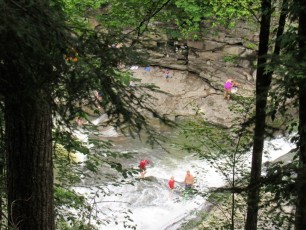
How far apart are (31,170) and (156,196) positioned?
439 inches

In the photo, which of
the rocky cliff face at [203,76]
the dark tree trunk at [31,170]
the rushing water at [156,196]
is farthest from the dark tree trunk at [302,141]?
the rocky cliff face at [203,76]

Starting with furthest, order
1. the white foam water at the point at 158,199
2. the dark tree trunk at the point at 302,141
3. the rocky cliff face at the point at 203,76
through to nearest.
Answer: the rocky cliff face at the point at 203,76 → the white foam water at the point at 158,199 → the dark tree trunk at the point at 302,141

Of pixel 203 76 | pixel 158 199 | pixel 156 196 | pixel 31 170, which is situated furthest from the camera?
pixel 203 76

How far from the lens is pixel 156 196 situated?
48.3ft

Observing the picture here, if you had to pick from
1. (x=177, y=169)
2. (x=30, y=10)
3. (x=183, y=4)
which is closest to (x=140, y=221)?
(x=177, y=169)

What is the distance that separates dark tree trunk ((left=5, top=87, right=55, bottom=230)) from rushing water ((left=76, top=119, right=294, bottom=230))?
24.0 feet

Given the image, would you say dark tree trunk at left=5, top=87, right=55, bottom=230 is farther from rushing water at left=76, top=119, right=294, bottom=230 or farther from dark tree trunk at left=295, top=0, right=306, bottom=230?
rushing water at left=76, top=119, right=294, bottom=230

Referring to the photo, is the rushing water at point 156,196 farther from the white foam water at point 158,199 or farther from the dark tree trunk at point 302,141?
the dark tree trunk at point 302,141

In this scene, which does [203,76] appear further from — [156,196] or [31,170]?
[31,170]

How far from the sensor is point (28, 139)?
3.86 m

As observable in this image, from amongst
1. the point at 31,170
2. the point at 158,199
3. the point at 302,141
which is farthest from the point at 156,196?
the point at 302,141

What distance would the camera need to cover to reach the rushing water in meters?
13.1

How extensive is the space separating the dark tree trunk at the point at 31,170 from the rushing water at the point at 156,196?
7312mm

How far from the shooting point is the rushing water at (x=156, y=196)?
1307 centimetres
